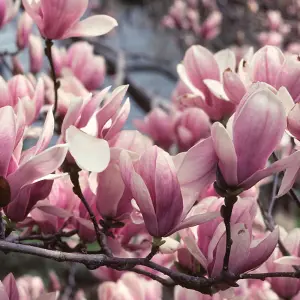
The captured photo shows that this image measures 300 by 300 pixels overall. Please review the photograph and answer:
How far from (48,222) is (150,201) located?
26 cm

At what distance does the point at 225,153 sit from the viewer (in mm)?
475

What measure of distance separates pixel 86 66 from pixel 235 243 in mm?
806

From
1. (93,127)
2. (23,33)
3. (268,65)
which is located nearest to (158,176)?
(93,127)

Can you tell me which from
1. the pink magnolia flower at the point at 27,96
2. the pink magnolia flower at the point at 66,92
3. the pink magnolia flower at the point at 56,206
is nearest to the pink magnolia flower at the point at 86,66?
the pink magnolia flower at the point at 66,92

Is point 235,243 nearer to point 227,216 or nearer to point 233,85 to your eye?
point 227,216

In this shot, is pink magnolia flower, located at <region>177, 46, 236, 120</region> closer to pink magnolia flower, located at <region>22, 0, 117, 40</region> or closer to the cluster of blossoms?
the cluster of blossoms

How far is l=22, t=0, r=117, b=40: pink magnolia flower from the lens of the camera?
28.1 inches

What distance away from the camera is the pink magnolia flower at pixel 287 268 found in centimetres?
73

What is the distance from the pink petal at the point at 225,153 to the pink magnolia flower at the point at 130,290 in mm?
344

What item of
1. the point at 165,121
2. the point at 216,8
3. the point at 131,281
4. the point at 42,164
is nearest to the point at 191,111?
the point at 165,121

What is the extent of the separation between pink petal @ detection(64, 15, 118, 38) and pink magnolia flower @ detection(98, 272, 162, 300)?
14.2 inches

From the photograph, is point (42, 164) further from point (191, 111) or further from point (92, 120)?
point (191, 111)

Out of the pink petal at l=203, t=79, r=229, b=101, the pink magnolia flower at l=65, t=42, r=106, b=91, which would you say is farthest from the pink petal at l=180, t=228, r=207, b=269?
the pink magnolia flower at l=65, t=42, r=106, b=91

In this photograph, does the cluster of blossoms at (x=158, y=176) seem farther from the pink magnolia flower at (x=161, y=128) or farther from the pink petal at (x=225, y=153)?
the pink magnolia flower at (x=161, y=128)
